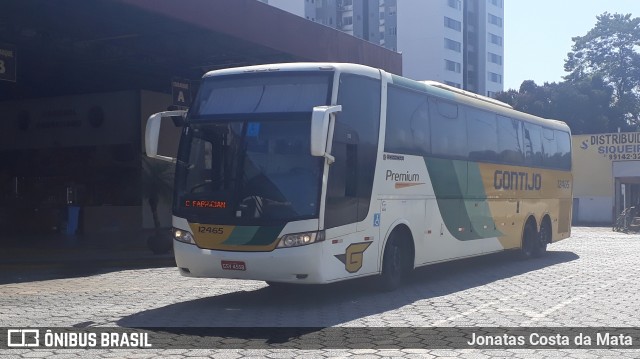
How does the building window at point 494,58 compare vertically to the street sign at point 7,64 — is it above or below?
above

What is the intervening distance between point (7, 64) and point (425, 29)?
220 ft

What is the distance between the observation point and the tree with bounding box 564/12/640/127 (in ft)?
269

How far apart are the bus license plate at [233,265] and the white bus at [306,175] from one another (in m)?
0.02

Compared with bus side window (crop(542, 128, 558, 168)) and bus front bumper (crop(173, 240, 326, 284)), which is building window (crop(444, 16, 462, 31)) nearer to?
bus side window (crop(542, 128, 558, 168))

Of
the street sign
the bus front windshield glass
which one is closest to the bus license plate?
the bus front windshield glass

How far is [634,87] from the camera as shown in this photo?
8194 cm

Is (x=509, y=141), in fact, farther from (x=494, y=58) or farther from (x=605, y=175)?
(x=494, y=58)

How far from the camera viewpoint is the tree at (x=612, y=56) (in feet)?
269

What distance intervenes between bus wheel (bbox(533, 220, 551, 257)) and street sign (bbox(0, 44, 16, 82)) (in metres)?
13.2

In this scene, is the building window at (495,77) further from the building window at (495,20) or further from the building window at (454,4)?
the building window at (454,4)

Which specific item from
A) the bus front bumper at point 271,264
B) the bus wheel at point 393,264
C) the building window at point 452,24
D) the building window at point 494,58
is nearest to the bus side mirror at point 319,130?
the bus front bumper at point 271,264

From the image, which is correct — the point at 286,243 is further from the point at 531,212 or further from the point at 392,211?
the point at 531,212

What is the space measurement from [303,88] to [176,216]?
2621 mm

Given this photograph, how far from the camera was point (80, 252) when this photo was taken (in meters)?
22.9
